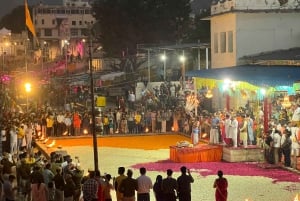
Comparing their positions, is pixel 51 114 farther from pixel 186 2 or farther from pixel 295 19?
pixel 186 2

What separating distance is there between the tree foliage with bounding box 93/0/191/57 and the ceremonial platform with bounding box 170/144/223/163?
3595 centimetres

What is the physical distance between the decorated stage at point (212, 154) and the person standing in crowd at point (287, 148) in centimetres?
201

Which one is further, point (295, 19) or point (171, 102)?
point (171, 102)

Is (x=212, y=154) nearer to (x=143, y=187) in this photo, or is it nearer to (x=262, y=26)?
(x=143, y=187)

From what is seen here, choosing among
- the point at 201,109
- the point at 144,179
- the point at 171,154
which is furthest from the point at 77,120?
the point at 144,179

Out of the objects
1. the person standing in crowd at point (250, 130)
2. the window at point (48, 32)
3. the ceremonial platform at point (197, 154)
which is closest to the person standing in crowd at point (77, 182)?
the ceremonial platform at point (197, 154)

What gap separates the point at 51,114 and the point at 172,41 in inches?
1160

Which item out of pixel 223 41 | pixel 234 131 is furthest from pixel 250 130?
pixel 223 41

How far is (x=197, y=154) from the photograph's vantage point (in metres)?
25.5

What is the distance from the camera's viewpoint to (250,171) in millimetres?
23219

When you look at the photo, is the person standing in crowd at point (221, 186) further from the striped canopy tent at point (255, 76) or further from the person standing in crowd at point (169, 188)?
the striped canopy tent at point (255, 76)

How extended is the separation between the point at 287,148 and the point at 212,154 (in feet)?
11.9

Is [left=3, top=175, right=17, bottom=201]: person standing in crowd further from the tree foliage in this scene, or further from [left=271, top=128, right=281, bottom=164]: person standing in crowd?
the tree foliage

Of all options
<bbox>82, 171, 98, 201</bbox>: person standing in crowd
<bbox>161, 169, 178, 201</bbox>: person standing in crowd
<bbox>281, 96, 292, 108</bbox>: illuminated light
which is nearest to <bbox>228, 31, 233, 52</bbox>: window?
<bbox>281, 96, 292, 108</bbox>: illuminated light
